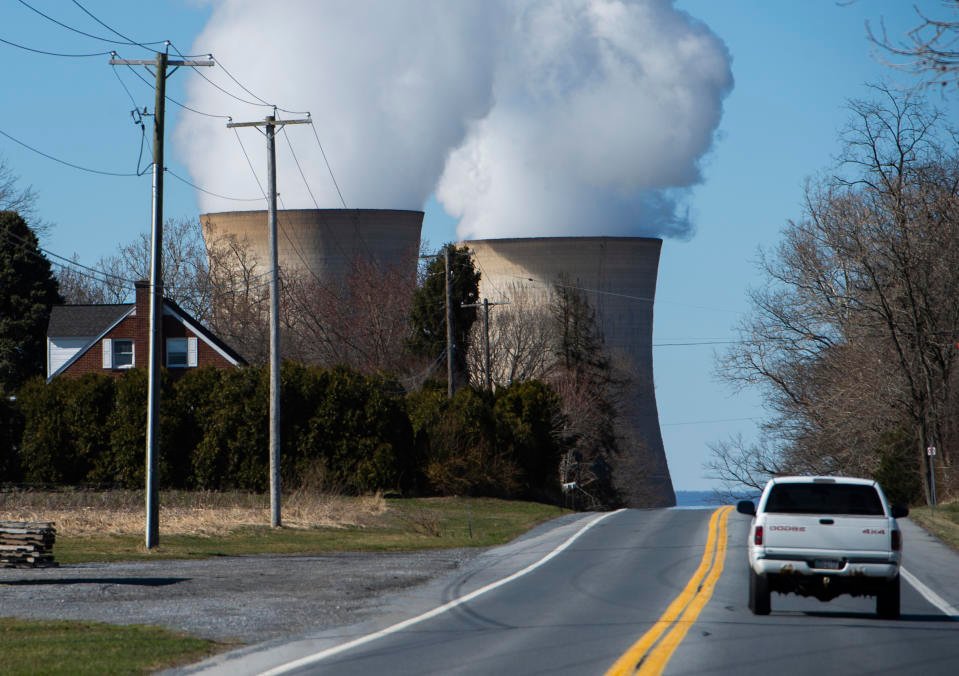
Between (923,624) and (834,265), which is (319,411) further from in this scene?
(923,624)

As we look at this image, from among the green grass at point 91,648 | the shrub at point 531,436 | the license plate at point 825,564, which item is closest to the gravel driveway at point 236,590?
the green grass at point 91,648

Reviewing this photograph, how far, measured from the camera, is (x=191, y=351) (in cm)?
5506

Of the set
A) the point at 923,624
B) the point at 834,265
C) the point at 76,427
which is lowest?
the point at 923,624

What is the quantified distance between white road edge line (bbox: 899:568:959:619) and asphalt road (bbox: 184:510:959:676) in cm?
12

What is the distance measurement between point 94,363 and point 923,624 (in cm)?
4617

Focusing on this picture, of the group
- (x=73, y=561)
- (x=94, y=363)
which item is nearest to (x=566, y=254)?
(x=94, y=363)

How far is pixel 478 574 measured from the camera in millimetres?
20719

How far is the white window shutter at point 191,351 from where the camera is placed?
55.0 meters

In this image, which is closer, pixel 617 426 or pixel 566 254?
pixel 566 254

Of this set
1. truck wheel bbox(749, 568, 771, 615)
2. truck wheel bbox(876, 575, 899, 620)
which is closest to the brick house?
truck wheel bbox(749, 568, 771, 615)

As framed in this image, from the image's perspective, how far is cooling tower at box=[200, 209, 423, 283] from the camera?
193 ft

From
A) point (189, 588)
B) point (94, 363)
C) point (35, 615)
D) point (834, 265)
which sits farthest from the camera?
point (94, 363)

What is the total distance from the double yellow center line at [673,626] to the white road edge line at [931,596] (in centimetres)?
278

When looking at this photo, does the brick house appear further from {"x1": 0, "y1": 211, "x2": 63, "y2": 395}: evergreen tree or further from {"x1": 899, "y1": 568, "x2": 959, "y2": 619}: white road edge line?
{"x1": 899, "y1": 568, "x2": 959, "y2": 619}: white road edge line
